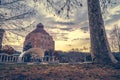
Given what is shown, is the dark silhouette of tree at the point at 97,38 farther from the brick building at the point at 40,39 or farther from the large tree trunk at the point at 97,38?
the brick building at the point at 40,39

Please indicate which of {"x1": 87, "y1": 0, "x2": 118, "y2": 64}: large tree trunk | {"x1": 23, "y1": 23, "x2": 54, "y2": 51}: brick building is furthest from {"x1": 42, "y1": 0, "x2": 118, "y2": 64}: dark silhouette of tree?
{"x1": 23, "y1": 23, "x2": 54, "y2": 51}: brick building

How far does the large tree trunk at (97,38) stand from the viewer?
28.9 ft

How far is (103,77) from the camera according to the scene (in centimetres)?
643

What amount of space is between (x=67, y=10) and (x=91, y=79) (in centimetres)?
558

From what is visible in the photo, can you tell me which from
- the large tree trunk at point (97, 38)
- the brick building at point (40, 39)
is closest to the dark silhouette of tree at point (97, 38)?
the large tree trunk at point (97, 38)

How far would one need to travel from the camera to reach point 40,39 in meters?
50.2

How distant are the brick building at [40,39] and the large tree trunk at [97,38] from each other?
130 feet

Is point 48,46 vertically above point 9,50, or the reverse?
point 48,46

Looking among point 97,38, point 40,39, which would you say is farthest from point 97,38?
point 40,39

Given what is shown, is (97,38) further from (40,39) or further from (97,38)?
(40,39)

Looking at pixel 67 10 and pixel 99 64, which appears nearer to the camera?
pixel 99 64

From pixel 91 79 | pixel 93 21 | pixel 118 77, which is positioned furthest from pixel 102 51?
pixel 91 79

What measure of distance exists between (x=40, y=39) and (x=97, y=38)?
41919 mm

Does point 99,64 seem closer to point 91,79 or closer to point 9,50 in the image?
point 91,79
